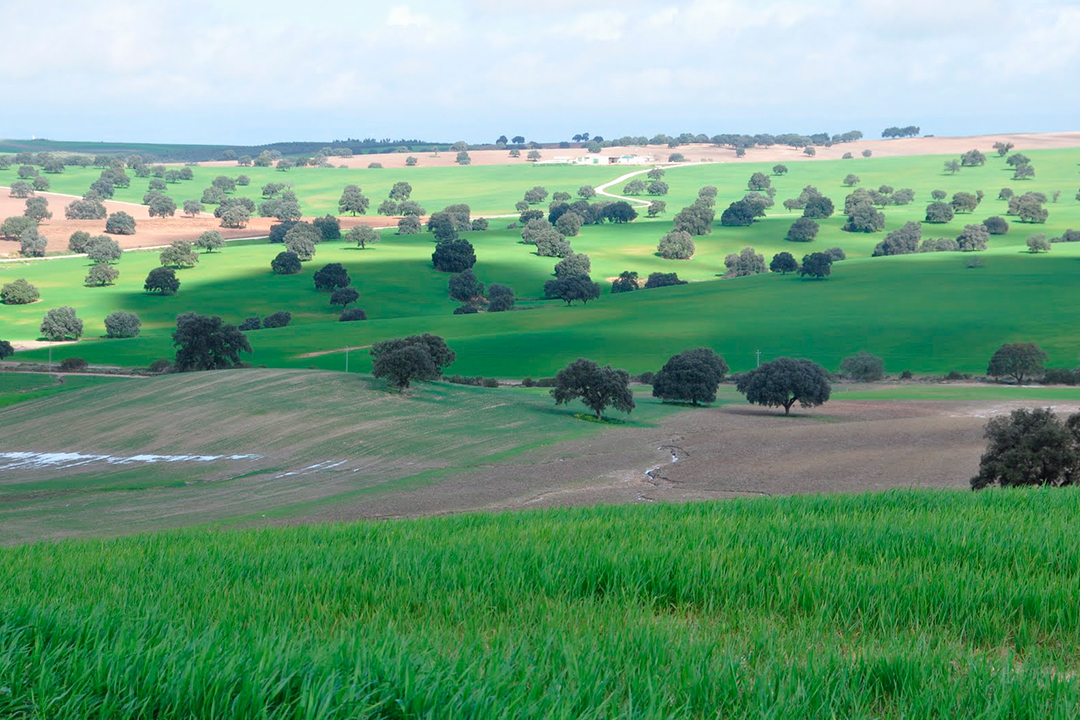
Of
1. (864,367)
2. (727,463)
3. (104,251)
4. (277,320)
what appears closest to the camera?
(727,463)

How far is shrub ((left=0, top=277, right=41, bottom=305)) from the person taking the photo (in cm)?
13475

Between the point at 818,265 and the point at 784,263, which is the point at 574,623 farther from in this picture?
the point at 784,263

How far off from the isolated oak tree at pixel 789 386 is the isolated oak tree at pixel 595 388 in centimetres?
1151

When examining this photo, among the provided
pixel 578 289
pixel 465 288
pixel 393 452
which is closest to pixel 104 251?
pixel 465 288

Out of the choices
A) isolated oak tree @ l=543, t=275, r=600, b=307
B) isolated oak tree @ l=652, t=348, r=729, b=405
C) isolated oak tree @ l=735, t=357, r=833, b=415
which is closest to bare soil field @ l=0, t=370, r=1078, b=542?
isolated oak tree @ l=735, t=357, r=833, b=415

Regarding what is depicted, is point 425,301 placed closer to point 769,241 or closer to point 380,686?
point 769,241

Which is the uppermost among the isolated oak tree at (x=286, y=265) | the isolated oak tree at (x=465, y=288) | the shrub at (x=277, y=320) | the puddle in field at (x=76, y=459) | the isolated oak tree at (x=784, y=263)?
the isolated oak tree at (x=784, y=263)

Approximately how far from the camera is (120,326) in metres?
120

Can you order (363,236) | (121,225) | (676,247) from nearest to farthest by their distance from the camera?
(676,247) → (363,236) → (121,225)

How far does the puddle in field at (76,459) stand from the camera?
5716 centimetres

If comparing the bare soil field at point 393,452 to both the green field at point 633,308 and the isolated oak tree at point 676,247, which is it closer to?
the green field at point 633,308

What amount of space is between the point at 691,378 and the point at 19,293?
101 metres

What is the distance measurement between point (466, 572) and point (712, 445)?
54.7 metres

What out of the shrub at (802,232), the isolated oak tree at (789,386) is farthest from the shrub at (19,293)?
the shrub at (802,232)
